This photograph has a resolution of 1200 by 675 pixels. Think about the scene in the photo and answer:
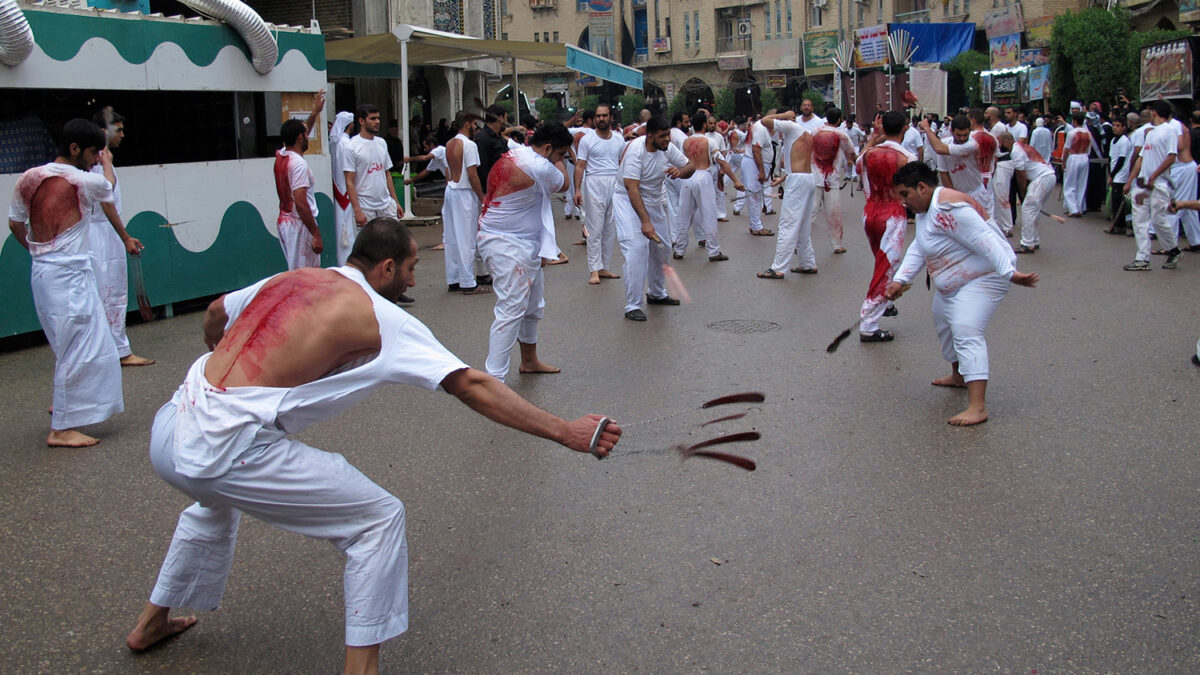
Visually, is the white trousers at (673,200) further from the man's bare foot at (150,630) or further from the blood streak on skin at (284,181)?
the man's bare foot at (150,630)

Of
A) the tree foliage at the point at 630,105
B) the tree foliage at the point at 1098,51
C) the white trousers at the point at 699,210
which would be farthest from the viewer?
the tree foliage at the point at 630,105

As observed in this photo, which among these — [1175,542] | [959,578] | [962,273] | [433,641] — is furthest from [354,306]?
[962,273]

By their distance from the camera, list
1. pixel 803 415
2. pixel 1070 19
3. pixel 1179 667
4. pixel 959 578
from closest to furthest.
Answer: pixel 1179 667, pixel 959 578, pixel 803 415, pixel 1070 19

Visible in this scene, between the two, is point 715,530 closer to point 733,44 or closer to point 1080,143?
point 1080,143

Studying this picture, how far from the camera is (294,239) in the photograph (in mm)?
9375

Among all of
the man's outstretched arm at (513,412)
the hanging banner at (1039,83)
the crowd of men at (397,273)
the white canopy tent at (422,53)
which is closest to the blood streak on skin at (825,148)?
the crowd of men at (397,273)

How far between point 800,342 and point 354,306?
19.2 ft

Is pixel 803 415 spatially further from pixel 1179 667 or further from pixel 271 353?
pixel 271 353

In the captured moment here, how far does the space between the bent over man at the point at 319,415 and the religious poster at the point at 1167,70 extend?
18345 mm

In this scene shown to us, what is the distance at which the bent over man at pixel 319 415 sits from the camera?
299 cm

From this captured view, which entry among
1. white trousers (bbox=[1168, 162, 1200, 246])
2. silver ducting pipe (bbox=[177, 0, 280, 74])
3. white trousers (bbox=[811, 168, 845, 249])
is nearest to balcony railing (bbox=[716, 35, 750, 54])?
white trousers (bbox=[811, 168, 845, 249])

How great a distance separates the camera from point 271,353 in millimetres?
3025

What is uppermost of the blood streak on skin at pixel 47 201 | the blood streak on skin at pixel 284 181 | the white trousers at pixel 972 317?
the blood streak on skin at pixel 284 181

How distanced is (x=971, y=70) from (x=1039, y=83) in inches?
370
